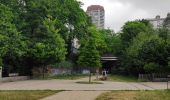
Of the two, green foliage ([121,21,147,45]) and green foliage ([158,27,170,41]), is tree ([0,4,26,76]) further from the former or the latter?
green foliage ([121,21,147,45])

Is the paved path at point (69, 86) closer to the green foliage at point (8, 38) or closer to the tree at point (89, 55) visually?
the green foliage at point (8, 38)

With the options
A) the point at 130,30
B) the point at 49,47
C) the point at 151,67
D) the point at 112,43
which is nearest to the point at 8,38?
the point at 49,47

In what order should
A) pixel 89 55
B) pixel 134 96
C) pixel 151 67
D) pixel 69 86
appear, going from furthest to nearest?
pixel 151 67 < pixel 89 55 < pixel 69 86 < pixel 134 96

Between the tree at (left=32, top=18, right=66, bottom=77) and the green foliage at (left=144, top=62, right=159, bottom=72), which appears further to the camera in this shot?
the green foliage at (left=144, top=62, right=159, bottom=72)

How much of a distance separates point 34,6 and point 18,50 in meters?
10.7

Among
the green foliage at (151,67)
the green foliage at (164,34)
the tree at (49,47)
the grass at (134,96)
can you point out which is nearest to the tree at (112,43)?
the green foliage at (164,34)

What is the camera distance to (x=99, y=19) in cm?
19412

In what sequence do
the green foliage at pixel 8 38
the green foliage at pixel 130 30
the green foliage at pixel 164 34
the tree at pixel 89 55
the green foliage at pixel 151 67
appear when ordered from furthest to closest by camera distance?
the green foliage at pixel 130 30 < the green foliage at pixel 164 34 < the green foliage at pixel 151 67 < the tree at pixel 89 55 < the green foliage at pixel 8 38

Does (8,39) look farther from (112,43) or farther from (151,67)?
(112,43)

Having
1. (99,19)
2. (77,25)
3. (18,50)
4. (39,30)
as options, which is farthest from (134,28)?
(99,19)

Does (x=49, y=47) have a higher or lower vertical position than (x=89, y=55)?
higher

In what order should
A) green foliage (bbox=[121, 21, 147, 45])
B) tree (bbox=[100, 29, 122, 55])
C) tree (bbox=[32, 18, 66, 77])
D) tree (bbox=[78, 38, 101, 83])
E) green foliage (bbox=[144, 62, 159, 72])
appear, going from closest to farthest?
tree (bbox=[78, 38, 101, 83]) → tree (bbox=[32, 18, 66, 77]) → green foliage (bbox=[144, 62, 159, 72]) → green foliage (bbox=[121, 21, 147, 45]) → tree (bbox=[100, 29, 122, 55])

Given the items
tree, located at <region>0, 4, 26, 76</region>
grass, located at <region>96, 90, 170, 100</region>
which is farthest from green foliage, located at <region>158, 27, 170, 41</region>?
grass, located at <region>96, 90, 170, 100</region>

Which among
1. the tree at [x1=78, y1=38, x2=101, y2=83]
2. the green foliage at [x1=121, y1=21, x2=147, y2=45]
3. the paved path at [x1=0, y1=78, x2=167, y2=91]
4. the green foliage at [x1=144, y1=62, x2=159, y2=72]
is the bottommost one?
the paved path at [x1=0, y1=78, x2=167, y2=91]
